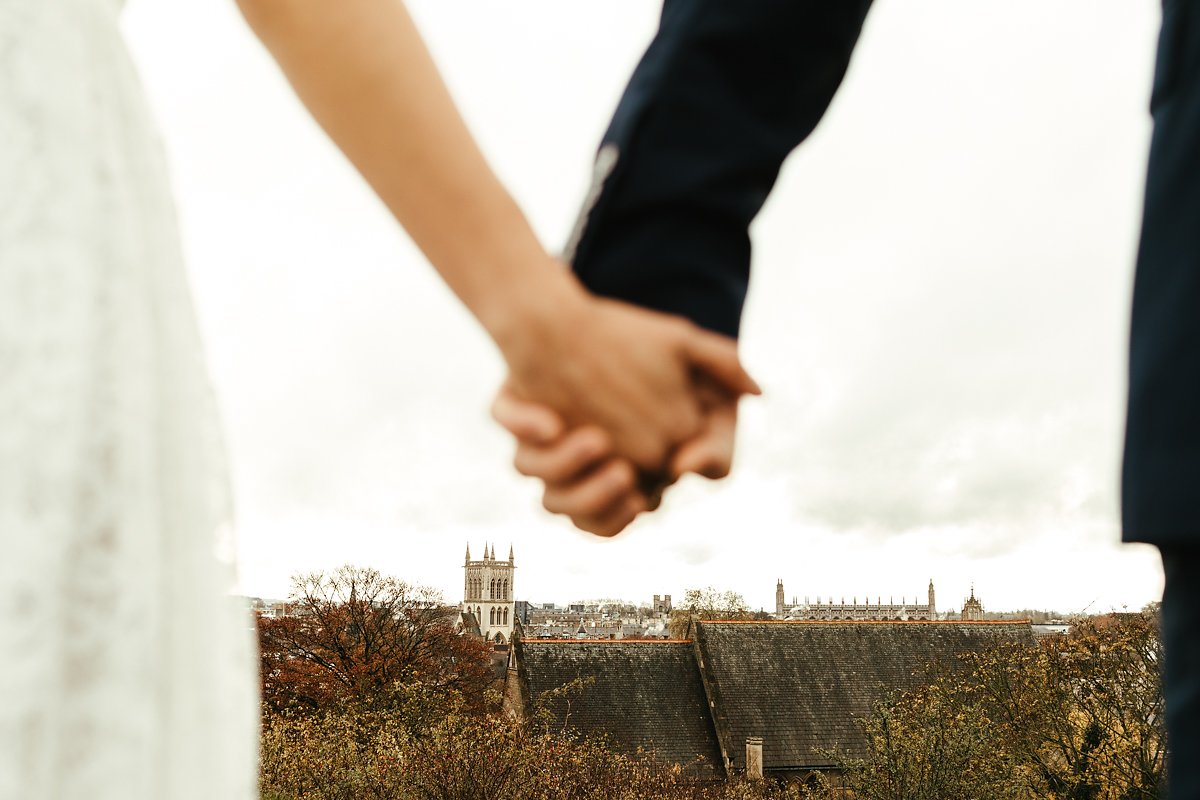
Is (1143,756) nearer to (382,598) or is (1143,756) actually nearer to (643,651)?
(643,651)

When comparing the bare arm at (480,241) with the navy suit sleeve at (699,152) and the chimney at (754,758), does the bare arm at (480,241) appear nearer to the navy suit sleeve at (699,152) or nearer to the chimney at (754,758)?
the navy suit sleeve at (699,152)

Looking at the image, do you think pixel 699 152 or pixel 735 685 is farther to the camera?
pixel 735 685

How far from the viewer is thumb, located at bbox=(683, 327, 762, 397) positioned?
3.25 ft

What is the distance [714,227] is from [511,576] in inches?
4646

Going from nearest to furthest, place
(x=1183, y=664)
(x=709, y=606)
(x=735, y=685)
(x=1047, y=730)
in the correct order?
(x=1183, y=664) → (x=1047, y=730) → (x=735, y=685) → (x=709, y=606)

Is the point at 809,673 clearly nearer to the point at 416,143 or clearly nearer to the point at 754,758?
the point at 754,758

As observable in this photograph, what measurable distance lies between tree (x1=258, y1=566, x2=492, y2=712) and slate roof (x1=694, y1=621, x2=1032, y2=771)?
8.99 meters

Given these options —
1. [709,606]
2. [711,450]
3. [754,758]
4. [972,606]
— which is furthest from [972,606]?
[711,450]

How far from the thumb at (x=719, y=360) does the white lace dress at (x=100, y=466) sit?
0.55m

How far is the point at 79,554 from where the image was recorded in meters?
0.93

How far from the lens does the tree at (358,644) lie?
33.2 meters

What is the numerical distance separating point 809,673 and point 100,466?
1438 inches

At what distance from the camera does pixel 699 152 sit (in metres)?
1.03

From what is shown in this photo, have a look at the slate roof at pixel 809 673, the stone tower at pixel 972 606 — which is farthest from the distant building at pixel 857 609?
the slate roof at pixel 809 673
